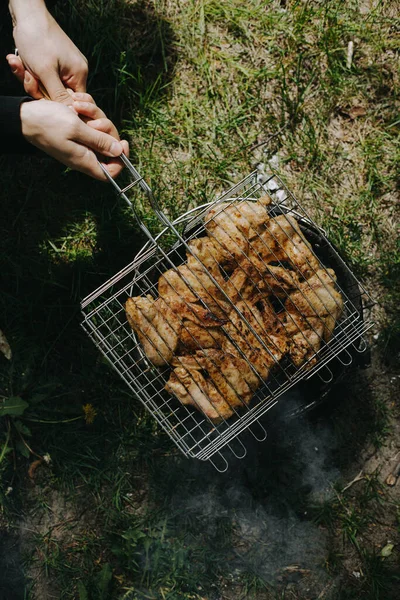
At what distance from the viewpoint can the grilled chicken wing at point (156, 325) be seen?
10.1 feet

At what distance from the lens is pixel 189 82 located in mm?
4039

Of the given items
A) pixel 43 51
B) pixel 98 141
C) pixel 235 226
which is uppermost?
pixel 43 51

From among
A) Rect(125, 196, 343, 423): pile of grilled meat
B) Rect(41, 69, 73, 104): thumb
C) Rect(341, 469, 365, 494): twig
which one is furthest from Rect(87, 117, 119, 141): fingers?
Rect(341, 469, 365, 494): twig

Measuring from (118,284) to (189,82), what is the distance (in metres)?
1.58

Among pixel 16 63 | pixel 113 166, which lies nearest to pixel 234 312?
pixel 113 166

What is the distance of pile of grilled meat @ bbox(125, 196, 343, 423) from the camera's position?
307 cm

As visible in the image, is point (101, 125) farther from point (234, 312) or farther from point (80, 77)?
point (234, 312)

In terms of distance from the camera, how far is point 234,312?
10.2ft

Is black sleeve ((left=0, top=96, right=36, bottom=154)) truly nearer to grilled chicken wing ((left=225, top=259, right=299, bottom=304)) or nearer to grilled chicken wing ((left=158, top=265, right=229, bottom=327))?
grilled chicken wing ((left=158, top=265, right=229, bottom=327))

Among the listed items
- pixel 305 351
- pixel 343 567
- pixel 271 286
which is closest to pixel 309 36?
pixel 271 286

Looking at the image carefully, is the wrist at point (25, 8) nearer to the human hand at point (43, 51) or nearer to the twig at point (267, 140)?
the human hand at point (43, 51)

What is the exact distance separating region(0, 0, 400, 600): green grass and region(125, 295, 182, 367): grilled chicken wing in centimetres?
93

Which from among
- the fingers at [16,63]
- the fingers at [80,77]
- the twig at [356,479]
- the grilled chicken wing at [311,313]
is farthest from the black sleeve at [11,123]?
the twig at [356,479]

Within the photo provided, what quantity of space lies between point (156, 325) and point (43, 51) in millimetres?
1658
